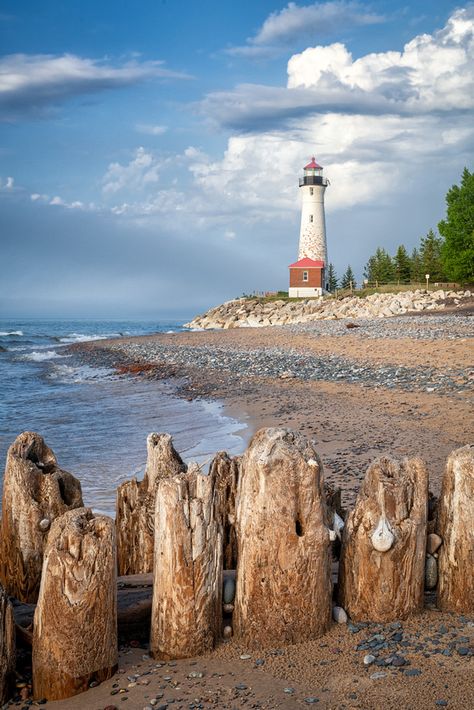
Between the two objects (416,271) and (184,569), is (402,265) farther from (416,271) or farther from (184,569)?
(184,569)

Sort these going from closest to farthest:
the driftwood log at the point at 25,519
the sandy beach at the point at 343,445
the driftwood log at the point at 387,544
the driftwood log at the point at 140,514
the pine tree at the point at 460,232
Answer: the sandy beach at the point at 343,445
the driftwood log at the point at 387,544
the driftwood log at the point at 25,519
the driftwood log at the point at 140,514
the pine tree at the point at 460,232

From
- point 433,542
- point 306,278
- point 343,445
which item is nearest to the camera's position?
point 433,542

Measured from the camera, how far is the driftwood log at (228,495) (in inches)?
187

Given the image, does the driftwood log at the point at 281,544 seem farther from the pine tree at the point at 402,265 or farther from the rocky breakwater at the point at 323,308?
the pine tree at the point at 402,265

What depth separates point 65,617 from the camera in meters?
3.65

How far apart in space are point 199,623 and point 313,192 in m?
87.2

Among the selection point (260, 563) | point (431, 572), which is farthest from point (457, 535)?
point (260, 563)

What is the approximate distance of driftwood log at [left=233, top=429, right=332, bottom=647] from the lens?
3.87 metres

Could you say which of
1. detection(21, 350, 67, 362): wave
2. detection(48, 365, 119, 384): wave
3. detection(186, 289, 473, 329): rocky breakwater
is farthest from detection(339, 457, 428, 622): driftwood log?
detection(186, 289, 473, 329): rocky breakwater

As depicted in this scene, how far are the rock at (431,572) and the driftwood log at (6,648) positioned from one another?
2.61 meters

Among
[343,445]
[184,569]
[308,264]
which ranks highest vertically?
[308,264]

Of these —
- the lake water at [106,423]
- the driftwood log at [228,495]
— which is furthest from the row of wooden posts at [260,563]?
the lake water at [106,423]

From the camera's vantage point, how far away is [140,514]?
4980mm

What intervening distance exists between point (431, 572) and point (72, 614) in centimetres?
230
